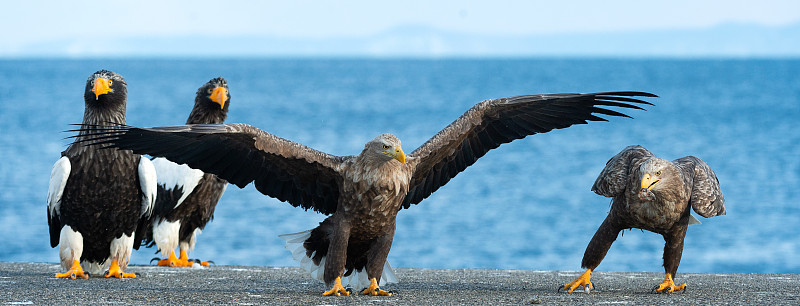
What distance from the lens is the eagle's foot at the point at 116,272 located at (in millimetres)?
8289

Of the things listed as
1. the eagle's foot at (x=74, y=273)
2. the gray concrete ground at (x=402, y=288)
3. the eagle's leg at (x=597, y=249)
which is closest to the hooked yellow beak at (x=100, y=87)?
the eagle's foot at (x=74, y=273)

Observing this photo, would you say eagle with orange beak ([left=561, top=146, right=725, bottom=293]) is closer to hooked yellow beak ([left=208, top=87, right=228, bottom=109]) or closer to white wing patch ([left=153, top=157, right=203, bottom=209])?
white wing patch ([left=153, top=157, right=203, bottom=209])

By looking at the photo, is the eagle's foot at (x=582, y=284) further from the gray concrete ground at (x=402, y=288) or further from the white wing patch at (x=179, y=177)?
the white wing patch at (x=179, y=177)

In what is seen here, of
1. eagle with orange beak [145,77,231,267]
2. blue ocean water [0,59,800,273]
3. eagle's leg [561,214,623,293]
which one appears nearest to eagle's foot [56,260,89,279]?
eagle with orange beak [145,77,231,267]

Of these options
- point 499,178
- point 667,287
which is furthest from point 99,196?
point 499,178

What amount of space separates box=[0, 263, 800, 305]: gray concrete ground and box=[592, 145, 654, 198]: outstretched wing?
0.70m

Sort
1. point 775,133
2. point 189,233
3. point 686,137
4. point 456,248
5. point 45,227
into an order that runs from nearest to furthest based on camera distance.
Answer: point 189,233 < point 456,248 < point 45,227 < point 686,137 < point 775,133

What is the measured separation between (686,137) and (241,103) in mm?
31854

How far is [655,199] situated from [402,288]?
1.87 meters

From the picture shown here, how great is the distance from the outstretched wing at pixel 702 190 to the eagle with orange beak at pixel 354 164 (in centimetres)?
64

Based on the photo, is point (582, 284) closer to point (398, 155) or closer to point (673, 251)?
point (673, 251)

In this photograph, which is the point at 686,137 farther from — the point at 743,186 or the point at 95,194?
the point at 95,194

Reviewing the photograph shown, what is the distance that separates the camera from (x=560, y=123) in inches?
294

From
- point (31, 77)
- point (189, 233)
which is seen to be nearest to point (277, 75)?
point (31, 77)
